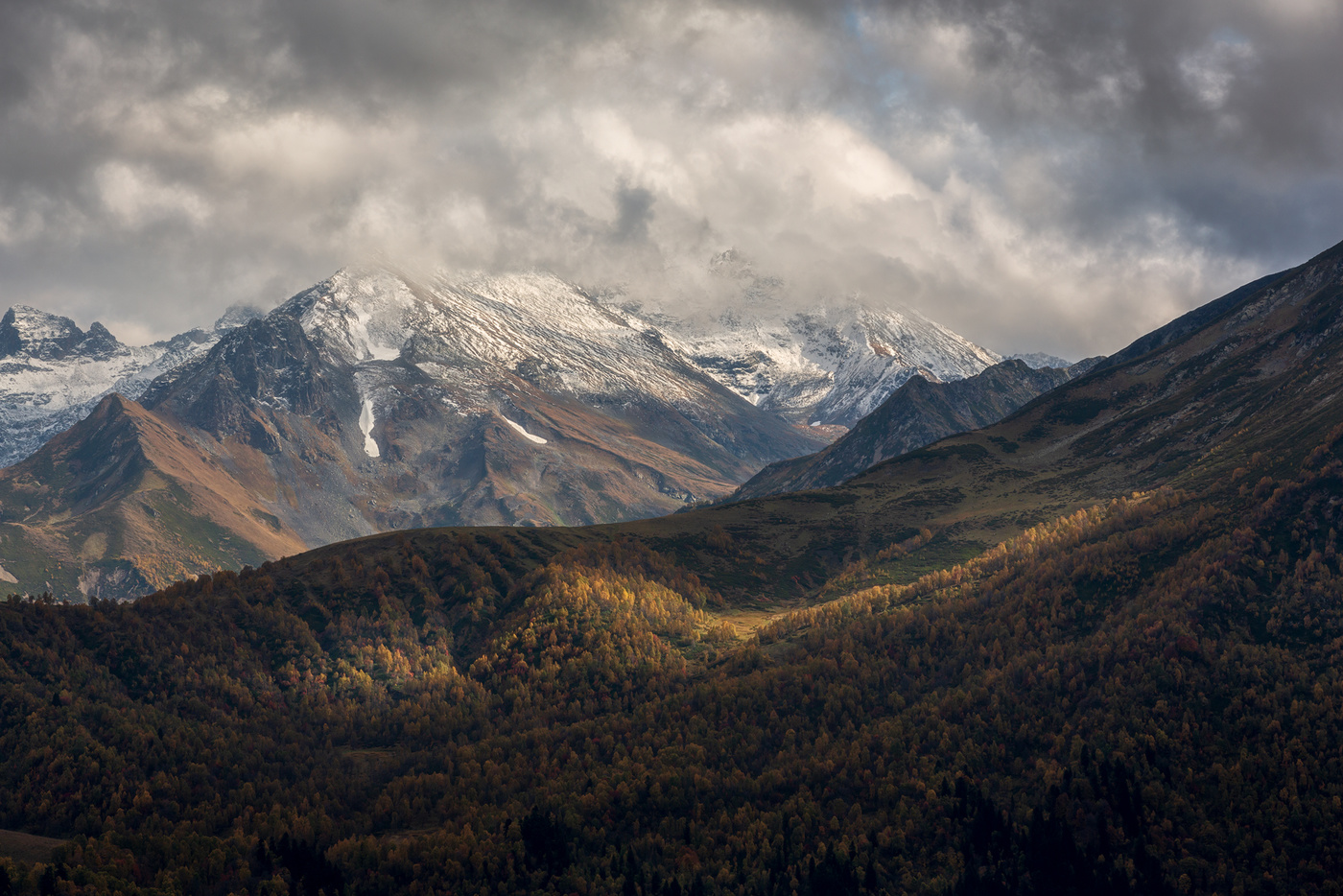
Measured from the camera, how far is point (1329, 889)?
185750 mm

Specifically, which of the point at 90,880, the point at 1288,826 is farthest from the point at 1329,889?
the point at 90,880

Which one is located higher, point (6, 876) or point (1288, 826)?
point (6, 876)

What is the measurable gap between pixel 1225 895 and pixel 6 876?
821 feet

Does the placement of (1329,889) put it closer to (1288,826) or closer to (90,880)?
(1288,826)

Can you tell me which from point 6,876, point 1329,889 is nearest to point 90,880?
point 6,876

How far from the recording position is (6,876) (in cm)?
19100

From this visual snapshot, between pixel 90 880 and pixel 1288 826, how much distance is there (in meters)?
255

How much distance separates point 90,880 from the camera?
199625 millimetres

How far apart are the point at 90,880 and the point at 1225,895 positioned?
239m

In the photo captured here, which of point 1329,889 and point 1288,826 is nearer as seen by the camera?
point 1329,889

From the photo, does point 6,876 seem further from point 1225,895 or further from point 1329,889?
point 1329,889

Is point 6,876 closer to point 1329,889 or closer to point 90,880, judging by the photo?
point 90,880

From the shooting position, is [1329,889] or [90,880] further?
[90,880]

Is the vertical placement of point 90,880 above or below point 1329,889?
above
